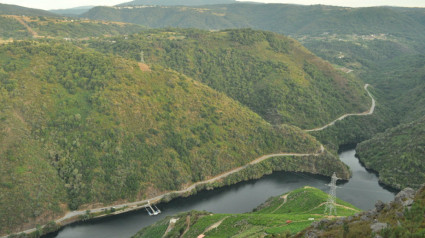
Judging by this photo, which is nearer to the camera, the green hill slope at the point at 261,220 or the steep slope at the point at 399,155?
the green hill slope at the point at 261,220

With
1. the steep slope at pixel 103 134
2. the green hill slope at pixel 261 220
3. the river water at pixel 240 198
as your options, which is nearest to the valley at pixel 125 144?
the steep slope at pixel 103 134

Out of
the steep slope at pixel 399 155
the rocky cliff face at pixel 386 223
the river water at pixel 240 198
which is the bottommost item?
the river water at pixel 240 198

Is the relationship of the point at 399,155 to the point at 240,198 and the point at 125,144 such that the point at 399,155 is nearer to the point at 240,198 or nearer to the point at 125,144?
the point at 240,198

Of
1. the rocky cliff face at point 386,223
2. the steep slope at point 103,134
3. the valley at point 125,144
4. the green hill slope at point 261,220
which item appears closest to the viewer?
the rocky cliff face at point 386,223

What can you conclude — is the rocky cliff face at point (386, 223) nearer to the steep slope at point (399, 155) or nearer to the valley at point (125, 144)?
the valley at point (125, 144)

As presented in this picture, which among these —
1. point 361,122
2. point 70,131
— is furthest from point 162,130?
point 361,122

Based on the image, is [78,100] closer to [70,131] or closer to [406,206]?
[70,131]
